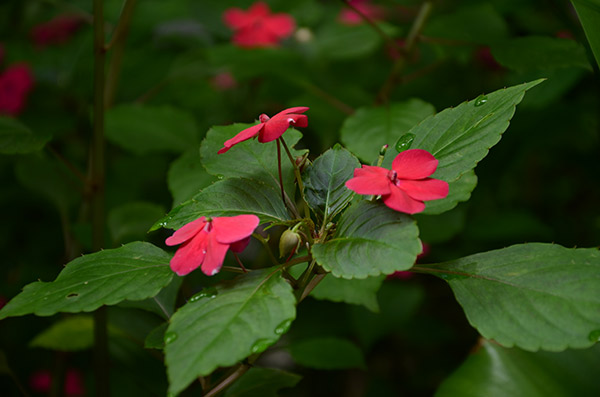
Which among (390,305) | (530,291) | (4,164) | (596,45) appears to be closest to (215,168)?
(530,291)

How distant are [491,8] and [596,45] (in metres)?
0.70

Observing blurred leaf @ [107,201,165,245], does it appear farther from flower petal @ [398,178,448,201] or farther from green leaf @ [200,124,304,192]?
flower petal @ [398,178,448,201]

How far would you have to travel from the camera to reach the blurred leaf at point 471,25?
112 centimetres

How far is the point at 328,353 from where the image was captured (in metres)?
1.00

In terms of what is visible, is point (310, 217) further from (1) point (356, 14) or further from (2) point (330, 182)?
(1) point (356, 14)

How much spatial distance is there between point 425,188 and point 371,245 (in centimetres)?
8

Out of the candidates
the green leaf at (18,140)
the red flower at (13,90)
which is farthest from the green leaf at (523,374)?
the red flower at (13,90)

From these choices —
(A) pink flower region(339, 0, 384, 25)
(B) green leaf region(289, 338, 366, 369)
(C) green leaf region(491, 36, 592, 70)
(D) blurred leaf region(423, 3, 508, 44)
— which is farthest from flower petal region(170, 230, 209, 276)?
(A) pink flower region(339, 0, 384, 25)

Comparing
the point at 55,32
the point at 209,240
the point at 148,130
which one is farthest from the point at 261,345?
the point at 55,32

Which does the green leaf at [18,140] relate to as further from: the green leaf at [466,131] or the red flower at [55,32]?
the red flower at [55,32]

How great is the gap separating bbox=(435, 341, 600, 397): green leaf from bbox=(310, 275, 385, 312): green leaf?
17 centimetres

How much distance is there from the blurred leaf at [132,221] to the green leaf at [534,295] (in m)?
0.71

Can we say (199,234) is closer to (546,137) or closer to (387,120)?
(387,120)

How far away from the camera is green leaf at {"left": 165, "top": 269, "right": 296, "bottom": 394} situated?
15.9 inches
